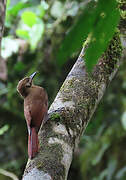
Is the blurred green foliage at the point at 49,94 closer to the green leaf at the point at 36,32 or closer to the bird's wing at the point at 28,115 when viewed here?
the green leaf at the point at 36,32

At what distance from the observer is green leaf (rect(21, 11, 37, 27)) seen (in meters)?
3.60

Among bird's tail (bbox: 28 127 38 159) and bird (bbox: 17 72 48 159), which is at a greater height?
bird's tail (bbox: 28 127 38 159)

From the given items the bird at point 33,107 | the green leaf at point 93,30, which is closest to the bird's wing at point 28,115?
the bird at point 33,107

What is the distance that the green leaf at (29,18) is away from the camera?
360cm

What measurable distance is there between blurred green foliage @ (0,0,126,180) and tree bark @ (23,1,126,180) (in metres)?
1.76

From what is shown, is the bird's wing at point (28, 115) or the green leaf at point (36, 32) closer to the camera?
the bird's wing at point (28, 115)

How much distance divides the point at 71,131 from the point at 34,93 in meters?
0.87

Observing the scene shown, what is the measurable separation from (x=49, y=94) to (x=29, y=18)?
1348 mm

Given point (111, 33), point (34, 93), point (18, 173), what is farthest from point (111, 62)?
point (18, 173)

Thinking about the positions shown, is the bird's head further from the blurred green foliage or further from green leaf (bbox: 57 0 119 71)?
green leaf (bbox: 57 0 119 71)

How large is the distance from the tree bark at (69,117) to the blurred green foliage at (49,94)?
5.78ft

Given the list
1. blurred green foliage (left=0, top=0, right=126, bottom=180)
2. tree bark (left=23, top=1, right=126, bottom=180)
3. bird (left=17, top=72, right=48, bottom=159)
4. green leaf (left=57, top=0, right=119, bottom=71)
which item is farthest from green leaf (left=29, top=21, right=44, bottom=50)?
green leaf (left=57, top=0, right=119, bottom=71)

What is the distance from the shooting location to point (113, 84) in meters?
4.83

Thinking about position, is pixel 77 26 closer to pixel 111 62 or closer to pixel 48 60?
pixel 111 62
